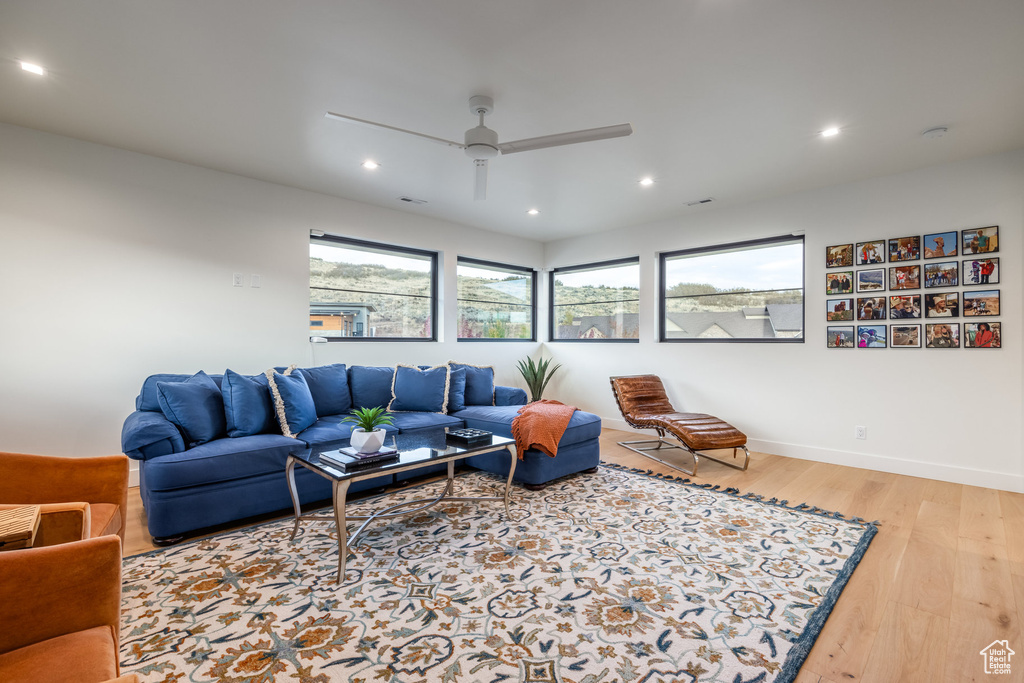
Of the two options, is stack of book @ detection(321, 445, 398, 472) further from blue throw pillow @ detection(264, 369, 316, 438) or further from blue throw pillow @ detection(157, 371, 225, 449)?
blue throw pillow @ detection(157, 371, 225, 449)

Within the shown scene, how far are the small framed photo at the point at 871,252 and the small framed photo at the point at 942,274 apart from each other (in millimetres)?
326

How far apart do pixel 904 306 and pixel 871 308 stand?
23cm

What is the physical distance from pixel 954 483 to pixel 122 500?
5604 millimetres

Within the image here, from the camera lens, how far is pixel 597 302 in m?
Result: 6.44

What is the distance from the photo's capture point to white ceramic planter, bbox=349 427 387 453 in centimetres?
250

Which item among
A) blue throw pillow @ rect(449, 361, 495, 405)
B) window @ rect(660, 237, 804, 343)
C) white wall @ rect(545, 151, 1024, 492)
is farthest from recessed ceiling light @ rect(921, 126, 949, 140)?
blue throw pillow @ rect(449, 361, 495, 405)

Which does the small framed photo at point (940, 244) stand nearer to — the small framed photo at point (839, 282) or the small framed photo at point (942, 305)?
the small framed photo at point (942, 305)

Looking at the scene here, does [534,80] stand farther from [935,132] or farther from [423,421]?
[935,132]

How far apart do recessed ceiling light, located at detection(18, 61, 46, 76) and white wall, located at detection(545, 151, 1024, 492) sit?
5322 mm

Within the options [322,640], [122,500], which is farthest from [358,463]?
[122,500]

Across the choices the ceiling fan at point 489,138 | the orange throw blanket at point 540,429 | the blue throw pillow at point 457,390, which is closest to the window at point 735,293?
the orange throw blanket at point 540,429

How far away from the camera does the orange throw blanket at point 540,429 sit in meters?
3.53

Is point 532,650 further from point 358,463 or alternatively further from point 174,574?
point 174,574

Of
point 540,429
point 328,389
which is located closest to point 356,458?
point 540,429
